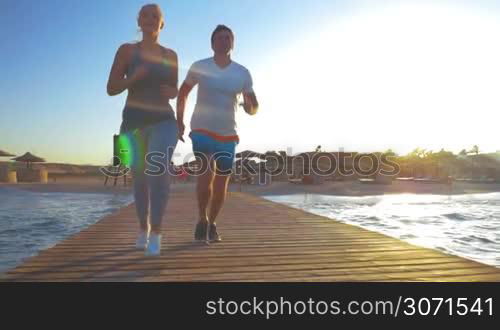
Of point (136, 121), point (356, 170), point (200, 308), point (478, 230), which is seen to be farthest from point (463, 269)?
point (356, 170)

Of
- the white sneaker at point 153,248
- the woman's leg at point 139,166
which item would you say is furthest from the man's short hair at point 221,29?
the white sneaker at point 153,248

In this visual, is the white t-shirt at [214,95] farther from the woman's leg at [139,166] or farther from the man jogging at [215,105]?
the woman's leg at [139,166]

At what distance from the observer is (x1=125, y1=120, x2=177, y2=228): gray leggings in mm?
2719

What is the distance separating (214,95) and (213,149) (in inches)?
17.4

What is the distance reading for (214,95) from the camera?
10.3ft

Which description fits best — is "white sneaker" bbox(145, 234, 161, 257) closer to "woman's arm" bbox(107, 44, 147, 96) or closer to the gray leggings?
the gray leggings

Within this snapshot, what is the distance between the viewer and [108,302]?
→ 5.45ft

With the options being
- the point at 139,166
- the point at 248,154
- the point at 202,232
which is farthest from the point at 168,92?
the point at 248,154

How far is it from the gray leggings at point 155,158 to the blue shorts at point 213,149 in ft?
1.10

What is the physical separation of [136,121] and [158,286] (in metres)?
1.27

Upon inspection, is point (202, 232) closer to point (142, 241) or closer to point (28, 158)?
point (142, 241)

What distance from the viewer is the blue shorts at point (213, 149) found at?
3113mm

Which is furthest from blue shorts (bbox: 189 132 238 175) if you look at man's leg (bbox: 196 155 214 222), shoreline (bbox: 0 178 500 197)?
shoreline (bbox: 0 178 500 197)

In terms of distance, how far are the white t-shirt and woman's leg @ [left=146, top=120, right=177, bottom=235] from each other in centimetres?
38
